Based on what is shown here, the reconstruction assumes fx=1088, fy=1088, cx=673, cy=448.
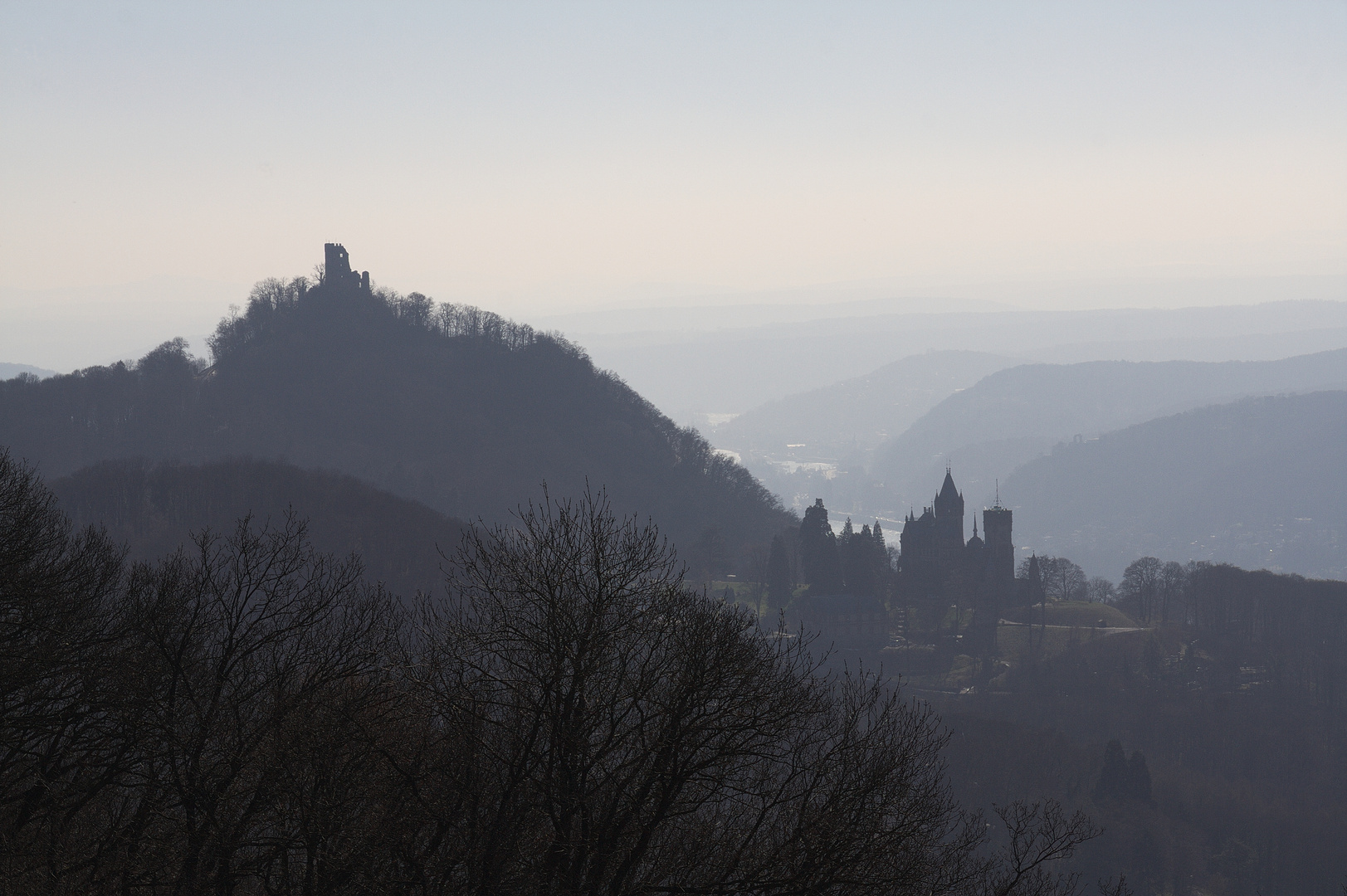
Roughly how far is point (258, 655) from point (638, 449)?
117886 millimetres

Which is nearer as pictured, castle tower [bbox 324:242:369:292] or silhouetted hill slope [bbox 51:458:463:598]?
silhouetted hill slope [bbox 51:458:463:598]

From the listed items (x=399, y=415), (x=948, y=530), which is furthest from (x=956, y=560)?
(x=399, y=415)

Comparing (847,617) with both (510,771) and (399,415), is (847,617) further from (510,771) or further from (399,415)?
(510,771)

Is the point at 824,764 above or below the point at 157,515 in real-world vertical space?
above

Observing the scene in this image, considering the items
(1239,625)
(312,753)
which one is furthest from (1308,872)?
(312,753)

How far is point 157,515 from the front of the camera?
96.6 meters

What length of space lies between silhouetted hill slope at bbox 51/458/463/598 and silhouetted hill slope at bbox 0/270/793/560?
581 inches

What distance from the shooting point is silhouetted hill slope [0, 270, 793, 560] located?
126375 millimetres

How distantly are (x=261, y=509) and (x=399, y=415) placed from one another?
129ft

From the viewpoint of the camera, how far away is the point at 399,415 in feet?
448

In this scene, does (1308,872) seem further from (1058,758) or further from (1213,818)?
(1058,758)

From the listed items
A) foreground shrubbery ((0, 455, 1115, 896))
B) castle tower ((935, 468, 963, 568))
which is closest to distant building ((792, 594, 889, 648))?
castle tower ((935, 468, 963, 568))

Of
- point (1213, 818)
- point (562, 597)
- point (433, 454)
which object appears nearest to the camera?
point (562, 597)

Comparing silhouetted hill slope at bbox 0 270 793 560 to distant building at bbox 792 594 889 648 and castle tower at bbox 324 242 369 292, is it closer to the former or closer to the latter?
castle tower at bbox 324 242 369 292
